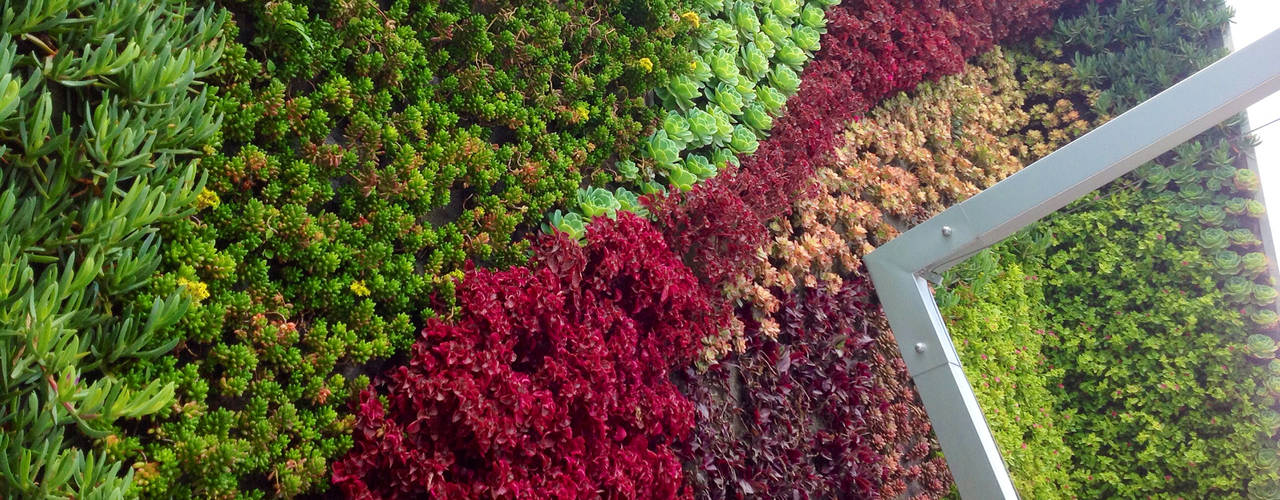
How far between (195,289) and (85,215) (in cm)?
31

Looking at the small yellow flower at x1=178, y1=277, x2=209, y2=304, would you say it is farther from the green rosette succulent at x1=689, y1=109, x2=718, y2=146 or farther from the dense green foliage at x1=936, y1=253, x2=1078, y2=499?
the dense green foliage at x1=936, y1=253, x2=1078, y2=499

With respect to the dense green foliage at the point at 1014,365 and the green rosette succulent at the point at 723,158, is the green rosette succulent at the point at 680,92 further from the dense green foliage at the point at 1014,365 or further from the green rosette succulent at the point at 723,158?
the dense green foliage at the point at 1014,365

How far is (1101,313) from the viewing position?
6.02 meters

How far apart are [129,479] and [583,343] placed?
54.0 inches

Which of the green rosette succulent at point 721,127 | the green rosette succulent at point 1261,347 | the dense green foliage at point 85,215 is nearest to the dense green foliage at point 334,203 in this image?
the dense green foliage at point 85,215

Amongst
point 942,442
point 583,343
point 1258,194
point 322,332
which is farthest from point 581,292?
point 1258,194

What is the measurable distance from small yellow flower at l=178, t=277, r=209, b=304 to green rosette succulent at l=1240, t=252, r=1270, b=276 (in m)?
5.93

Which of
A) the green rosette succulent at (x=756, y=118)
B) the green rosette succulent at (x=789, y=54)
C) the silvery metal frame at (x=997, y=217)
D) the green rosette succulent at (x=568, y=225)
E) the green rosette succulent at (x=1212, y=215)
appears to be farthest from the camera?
the green rosette succulent at (x=1212, y=215)

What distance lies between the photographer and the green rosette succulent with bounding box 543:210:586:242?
3.02m

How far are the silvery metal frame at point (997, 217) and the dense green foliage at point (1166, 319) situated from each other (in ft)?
7.01

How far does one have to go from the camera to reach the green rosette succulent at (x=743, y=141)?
379 centimetres

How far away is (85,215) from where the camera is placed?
1814mm

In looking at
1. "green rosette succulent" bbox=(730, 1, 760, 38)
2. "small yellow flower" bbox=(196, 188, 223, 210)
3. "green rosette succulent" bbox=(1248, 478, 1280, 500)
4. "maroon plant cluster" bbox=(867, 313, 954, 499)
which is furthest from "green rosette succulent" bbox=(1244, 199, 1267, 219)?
Answer: "small yellow flower" bbox=(196, 188, 223, 210)

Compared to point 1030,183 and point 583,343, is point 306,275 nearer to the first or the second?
point 583,343
